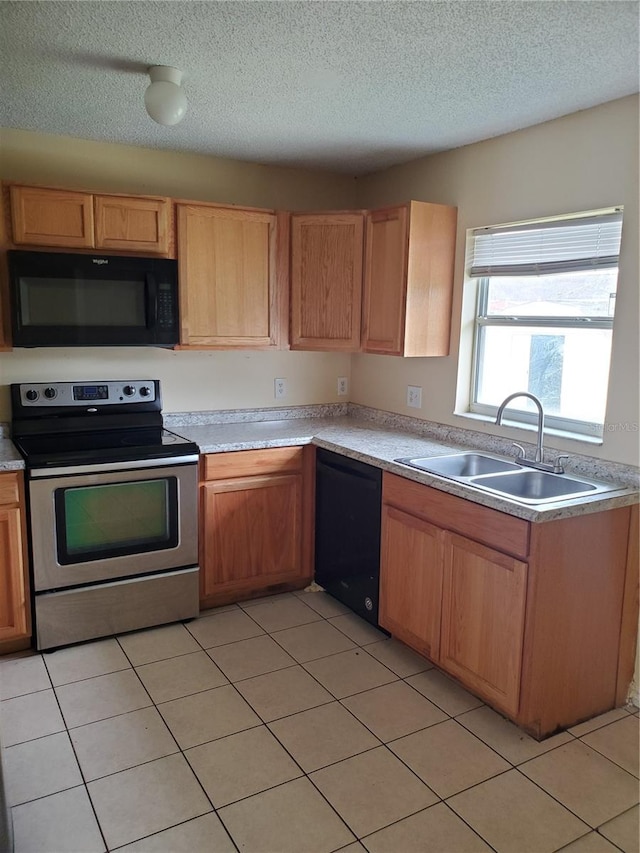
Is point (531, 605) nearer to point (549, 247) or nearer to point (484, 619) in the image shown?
point (484, 619)

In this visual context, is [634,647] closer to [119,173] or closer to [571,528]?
[571,528]

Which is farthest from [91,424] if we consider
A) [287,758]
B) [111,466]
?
[287,758]

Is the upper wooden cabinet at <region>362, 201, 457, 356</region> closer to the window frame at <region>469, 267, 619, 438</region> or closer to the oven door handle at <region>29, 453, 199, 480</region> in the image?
the window frame at <region>469, 267, 619, 438</region>

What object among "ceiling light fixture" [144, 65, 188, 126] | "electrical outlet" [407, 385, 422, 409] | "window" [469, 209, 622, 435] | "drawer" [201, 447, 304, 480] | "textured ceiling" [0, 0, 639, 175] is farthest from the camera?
"electrical outlet" [407, 385, 422, 409]

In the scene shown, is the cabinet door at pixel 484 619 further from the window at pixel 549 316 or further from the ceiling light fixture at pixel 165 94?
the ceiling light fixture at pixel 165 94

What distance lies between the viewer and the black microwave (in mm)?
2793

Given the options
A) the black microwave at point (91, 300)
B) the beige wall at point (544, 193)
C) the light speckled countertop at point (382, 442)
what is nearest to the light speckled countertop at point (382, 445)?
the light speckled countertop at point (382, 442)

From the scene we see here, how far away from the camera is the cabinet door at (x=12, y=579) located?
8.71 feet

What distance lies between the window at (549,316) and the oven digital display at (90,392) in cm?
183

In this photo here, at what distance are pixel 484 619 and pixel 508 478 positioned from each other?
60 cm

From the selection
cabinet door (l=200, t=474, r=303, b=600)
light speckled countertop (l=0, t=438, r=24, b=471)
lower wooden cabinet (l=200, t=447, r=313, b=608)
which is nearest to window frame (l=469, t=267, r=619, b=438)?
lower wooden cabinet (l=200, t=447, r=313, b=608)

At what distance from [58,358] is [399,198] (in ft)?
6.47

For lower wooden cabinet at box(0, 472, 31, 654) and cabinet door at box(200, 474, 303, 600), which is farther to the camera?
cabinet door at box(200, 474, 303, 600)

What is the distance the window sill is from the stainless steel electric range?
53.5 inches
